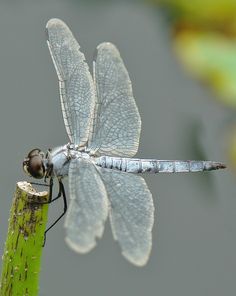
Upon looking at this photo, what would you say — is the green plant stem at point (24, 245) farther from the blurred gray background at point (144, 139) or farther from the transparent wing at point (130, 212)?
the blurred gray background at point (144, 139)

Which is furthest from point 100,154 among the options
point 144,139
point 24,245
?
point 144,139

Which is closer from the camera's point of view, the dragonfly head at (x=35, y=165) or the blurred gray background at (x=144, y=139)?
the dragonfly head at (x=35, y=165)

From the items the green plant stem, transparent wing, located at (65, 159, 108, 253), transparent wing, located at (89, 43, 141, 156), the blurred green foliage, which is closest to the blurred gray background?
the blurred green foliage

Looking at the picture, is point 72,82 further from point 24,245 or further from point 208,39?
point 208,39

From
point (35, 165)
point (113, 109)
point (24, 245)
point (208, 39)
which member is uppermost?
point (208, 39)

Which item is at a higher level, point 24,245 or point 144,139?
point 144,139

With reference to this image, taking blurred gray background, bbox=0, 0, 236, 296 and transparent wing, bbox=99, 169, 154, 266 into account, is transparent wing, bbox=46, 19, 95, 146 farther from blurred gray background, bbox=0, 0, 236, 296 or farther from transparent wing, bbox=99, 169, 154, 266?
blurred gray background, bbox=0, 0, 236, 296

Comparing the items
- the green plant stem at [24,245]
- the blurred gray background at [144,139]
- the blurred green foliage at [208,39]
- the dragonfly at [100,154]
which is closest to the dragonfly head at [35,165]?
the dragonfly at [100,154]

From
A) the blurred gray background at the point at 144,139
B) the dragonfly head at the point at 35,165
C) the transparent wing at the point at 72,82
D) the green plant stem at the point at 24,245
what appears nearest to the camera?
the green plant stem at the point at 24,245
